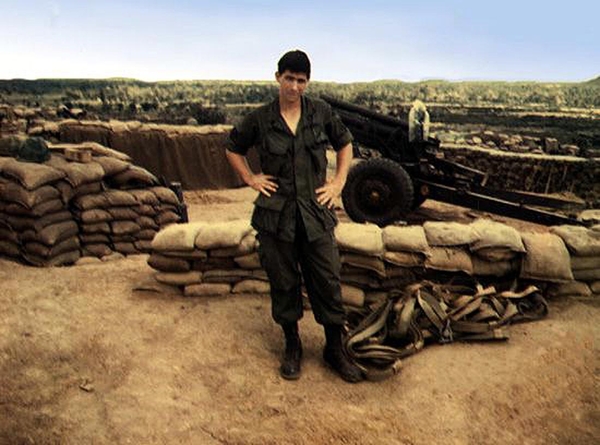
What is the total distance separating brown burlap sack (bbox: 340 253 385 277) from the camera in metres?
3.69

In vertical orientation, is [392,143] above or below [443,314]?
above

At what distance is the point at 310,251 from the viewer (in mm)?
2932

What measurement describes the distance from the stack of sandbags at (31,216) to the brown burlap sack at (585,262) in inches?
188

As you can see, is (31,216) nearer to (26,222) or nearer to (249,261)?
(26,222)

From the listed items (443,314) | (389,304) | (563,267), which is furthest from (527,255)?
(389,304)

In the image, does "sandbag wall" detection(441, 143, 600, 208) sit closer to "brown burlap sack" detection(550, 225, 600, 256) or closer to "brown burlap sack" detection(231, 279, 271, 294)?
"brown burlap sack" detection(550, 225, 600, 256)

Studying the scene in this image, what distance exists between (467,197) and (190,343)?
16.2ft

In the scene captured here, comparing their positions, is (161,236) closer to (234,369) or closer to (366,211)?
(234,369)

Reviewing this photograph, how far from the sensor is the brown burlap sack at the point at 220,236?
3.88 m

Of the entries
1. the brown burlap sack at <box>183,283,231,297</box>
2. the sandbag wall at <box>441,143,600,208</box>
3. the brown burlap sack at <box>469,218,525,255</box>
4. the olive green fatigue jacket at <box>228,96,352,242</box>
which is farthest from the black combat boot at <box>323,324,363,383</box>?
the sandbag wall at <box>441,143,600,208</box>

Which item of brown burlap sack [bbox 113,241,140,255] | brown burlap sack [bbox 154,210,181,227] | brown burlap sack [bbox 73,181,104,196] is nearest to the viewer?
brown burlap sack [bbox 73,181,104,196]

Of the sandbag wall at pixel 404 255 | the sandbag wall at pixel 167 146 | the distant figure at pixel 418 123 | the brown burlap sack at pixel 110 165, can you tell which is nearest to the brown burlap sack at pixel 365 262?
the sandbag wall at pixel 404 255

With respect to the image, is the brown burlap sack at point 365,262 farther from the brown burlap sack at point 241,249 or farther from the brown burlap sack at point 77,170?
the brown burlap sack at point 77,170

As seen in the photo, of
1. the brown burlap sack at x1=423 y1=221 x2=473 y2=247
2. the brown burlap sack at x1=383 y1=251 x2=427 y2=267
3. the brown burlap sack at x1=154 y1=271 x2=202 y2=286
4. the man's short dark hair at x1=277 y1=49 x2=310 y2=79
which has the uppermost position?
the man's short dark hair at x1=277 y1=49 x2=310 y2=79
